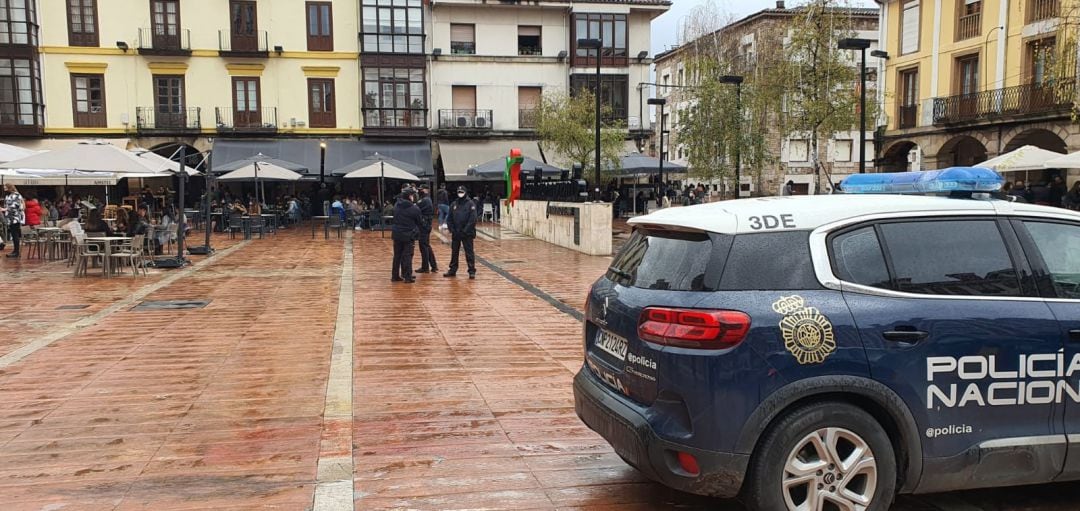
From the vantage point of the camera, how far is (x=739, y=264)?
3660 millimetres

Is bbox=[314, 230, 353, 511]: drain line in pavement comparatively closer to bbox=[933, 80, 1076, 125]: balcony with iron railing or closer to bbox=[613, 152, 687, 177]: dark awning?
bbox=[933, 80, 1076, 125]: balcony with iron railing

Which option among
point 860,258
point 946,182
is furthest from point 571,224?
point 860,258

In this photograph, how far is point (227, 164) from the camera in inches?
1315

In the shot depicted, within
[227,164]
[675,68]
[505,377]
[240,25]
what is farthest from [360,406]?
[675,68]

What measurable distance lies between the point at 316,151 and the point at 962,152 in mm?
26757

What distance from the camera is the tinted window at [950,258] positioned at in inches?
149

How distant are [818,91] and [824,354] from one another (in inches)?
924

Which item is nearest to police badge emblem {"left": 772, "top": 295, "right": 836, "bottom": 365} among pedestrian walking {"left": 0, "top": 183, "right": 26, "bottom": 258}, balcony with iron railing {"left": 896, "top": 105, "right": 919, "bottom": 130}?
pedestrian walking {"left": 0, "top": 183, "right": 26, "bottom": 258}

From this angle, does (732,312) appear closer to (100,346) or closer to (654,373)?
(654,373)

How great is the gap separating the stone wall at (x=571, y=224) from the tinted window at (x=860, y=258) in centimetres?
1463

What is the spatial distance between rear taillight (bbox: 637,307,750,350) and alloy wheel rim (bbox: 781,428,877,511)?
59 cm

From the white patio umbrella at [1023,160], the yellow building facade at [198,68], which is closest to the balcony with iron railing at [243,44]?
the yellow building facade at [198,68]

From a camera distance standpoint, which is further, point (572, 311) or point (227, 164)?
point (227, 164)

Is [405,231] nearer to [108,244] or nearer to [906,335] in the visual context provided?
[108,244]
